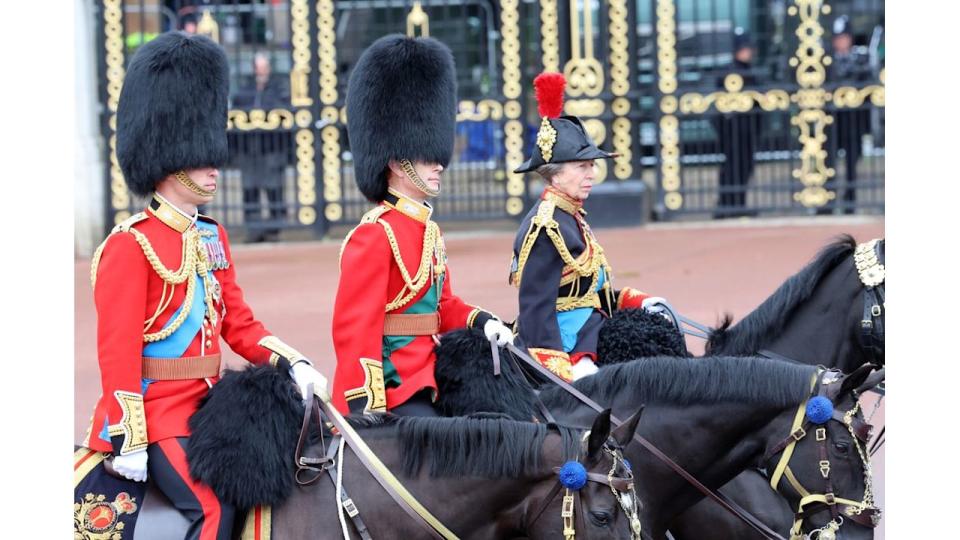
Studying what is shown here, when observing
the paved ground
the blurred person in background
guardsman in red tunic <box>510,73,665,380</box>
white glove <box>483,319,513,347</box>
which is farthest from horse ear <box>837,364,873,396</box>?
the blurred person in background

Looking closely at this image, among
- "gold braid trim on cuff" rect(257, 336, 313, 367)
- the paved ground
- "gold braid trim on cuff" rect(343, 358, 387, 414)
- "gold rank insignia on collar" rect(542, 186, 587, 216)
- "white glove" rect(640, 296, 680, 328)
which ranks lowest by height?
the paved ground

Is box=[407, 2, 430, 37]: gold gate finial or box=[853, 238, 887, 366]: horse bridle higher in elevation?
box=[407, 2, 430, 37]: gold gate finial

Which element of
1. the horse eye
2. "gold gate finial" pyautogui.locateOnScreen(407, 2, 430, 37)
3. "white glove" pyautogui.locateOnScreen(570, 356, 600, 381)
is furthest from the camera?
"gold gate finial" pyautogui.locateOnScreen(407, 2, 430, 37)

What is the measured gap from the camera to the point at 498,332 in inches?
166

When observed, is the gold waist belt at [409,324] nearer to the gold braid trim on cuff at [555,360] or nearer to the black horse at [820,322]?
the gold braid trim on cuff at [555,360]

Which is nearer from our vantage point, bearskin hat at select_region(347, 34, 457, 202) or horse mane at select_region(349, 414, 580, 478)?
horse mane at select_region(349, 414, 580, 478)

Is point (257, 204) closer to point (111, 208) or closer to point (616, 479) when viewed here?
point (111, 208)

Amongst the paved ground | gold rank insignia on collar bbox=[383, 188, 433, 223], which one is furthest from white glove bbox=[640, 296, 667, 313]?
the paved ground

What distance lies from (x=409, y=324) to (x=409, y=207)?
342 millimetres

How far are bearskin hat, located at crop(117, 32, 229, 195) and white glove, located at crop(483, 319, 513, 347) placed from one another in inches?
37.1

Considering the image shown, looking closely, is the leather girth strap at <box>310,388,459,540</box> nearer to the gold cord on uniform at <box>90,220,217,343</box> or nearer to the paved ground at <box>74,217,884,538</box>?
the gold cord on uniform at <box>90,220,217,343</box>

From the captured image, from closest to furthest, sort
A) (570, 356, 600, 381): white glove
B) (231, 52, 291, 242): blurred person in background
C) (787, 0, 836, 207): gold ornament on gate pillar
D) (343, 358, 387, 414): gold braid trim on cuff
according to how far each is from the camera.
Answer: (343, 358, 387, 414): gold braid trim on cuff, (570, 356, 600, 381): white glove, (787, 0, 836, 207): gold ornament on gate pillar, (231, 52, 291, 242): blurred person in background

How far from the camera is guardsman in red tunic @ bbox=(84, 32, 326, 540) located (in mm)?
3439

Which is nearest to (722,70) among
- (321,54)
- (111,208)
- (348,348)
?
(321,54)
